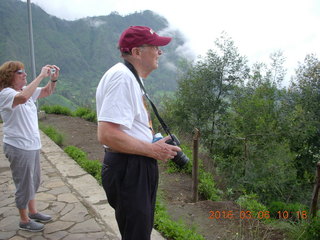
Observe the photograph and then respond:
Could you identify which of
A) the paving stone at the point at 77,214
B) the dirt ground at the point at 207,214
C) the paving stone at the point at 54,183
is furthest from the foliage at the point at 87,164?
the paving stone at the point at 77,214

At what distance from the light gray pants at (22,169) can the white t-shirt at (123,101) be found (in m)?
1.42

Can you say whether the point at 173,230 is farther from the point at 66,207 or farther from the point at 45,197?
the point at 45,197

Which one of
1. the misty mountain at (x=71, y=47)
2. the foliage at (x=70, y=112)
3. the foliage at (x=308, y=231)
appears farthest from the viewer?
the misty mountain at (x=71, y=47)

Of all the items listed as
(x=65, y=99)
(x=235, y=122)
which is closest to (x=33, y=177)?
(x=235, y=122)

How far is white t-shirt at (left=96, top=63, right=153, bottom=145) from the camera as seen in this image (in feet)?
5.08

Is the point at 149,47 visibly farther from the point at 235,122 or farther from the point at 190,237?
the point at 235,122

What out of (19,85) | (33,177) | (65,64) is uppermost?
(65,64)

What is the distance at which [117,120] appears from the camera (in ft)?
5.05

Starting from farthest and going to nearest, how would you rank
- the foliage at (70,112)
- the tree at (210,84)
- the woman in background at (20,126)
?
the tree at (210,84) < the foliage at (70,112) < the woman in background at (20,126)

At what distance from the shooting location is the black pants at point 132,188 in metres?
1.69

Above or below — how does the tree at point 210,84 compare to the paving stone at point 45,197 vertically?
above

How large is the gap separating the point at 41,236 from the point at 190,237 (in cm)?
147

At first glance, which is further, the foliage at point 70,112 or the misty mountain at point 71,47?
the misty mountain at point 71,47

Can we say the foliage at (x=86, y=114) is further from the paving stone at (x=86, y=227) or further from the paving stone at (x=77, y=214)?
the paving stone at (x=86, y=227)
